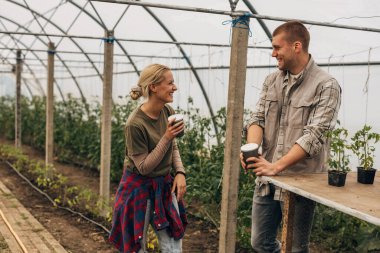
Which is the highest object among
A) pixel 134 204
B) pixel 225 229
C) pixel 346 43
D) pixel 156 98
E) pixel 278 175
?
pixel 346 43

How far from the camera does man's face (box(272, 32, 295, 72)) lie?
247cm

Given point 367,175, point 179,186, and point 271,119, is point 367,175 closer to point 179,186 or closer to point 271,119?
point 271,119

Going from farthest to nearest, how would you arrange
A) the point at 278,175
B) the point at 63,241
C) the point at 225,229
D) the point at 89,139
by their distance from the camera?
the point at 89,139 < the point at 63,241 < the point at 225,229 < the point at 278,175

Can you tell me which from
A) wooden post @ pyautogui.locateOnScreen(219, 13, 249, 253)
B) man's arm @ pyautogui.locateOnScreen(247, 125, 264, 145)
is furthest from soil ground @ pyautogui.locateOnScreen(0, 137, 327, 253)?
man's arm @ pyautogui.locateOnScreen(247, 125, 264, 145)

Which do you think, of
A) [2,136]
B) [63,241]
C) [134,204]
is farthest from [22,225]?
[2,136]

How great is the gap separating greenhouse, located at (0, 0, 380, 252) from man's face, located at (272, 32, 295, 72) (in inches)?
0.9

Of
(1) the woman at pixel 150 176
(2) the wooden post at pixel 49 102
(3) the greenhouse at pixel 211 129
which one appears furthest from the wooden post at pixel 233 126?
(2) the wooden post at pixel 49 102

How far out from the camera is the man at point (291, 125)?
2.37 meters

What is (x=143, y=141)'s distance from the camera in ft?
8.69

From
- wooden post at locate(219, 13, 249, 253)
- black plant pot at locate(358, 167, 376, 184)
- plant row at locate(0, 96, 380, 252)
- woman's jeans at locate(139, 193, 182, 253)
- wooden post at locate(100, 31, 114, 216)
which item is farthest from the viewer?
wooden post at locate(100, 31, 114, 216)

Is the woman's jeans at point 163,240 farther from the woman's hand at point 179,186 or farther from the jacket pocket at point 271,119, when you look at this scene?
the jacket pocket at point 271,119

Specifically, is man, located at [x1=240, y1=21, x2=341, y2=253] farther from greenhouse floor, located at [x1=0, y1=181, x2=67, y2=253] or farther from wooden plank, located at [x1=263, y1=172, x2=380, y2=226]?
greenhouse floor, located at [x1=0, y1=181, x2=67, y2=253]

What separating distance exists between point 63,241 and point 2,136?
9299mm

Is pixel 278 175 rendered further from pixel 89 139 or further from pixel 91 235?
pixel 89 139
